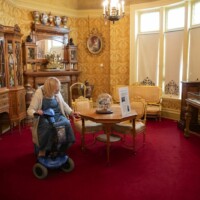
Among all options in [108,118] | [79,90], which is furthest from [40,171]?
[79,90]

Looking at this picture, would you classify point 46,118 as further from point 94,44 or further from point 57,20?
point 94,44

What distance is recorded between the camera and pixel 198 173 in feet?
10.6

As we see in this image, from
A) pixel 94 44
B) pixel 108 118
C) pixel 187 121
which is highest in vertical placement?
pixel 94 44

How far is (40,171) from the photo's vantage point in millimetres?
3111

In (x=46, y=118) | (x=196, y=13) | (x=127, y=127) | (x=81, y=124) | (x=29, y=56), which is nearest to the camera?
(x=46, y=118)

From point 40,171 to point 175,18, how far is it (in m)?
5.20

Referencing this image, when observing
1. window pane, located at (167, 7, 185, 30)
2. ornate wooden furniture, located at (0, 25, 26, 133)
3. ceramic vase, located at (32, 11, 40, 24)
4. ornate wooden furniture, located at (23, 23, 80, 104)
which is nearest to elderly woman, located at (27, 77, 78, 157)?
ornate wooden furniture, located at (0, 25, 26, 133)

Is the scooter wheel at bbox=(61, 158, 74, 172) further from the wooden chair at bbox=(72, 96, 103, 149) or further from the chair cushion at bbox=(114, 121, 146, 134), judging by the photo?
the chair cushion at bbox=(114, 121, 146, 134)

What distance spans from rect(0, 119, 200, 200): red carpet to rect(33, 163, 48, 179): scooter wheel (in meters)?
0.06

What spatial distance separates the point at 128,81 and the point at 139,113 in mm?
2899

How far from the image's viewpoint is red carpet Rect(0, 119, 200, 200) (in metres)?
2.75

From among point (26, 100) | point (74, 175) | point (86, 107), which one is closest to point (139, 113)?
point (86, 107)

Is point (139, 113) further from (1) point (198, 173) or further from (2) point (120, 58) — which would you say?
(2) point (120, 58)

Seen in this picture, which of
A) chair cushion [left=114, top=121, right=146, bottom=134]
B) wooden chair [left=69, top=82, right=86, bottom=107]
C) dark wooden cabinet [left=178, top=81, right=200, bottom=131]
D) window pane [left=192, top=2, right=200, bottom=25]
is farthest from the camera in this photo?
wooden chair [left=69, top=82, right=86, bottom=107]
